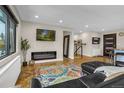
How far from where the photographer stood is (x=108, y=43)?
27.3ft

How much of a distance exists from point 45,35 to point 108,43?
601 cm

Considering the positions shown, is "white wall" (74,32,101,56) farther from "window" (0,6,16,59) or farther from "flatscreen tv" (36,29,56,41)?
"window" (0,6,16,59)

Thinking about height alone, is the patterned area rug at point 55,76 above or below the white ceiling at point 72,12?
below

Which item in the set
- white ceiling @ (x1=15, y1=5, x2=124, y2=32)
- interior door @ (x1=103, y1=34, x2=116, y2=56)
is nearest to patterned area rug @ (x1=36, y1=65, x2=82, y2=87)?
white ceiling @ (x1=15, y1=5, x2=124, y2=32)

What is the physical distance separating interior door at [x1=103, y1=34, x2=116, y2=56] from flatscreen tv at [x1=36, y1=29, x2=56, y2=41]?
5.35 metres

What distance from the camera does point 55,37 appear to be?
593 centimetres

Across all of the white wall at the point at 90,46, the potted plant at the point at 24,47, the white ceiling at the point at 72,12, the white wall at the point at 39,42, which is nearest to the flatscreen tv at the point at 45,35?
the white wall at the point at 39,42

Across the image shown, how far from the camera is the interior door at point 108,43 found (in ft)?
26.0

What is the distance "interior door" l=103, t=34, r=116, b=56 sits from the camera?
7.91 metres

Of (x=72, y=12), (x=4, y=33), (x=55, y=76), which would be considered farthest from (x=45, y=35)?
(x=4, y=33)

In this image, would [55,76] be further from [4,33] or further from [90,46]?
[90,46]

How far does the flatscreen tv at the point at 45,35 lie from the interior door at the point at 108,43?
5.35 m

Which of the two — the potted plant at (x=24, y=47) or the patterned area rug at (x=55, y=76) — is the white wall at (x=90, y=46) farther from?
the potted plant at (x=24, y=47)
